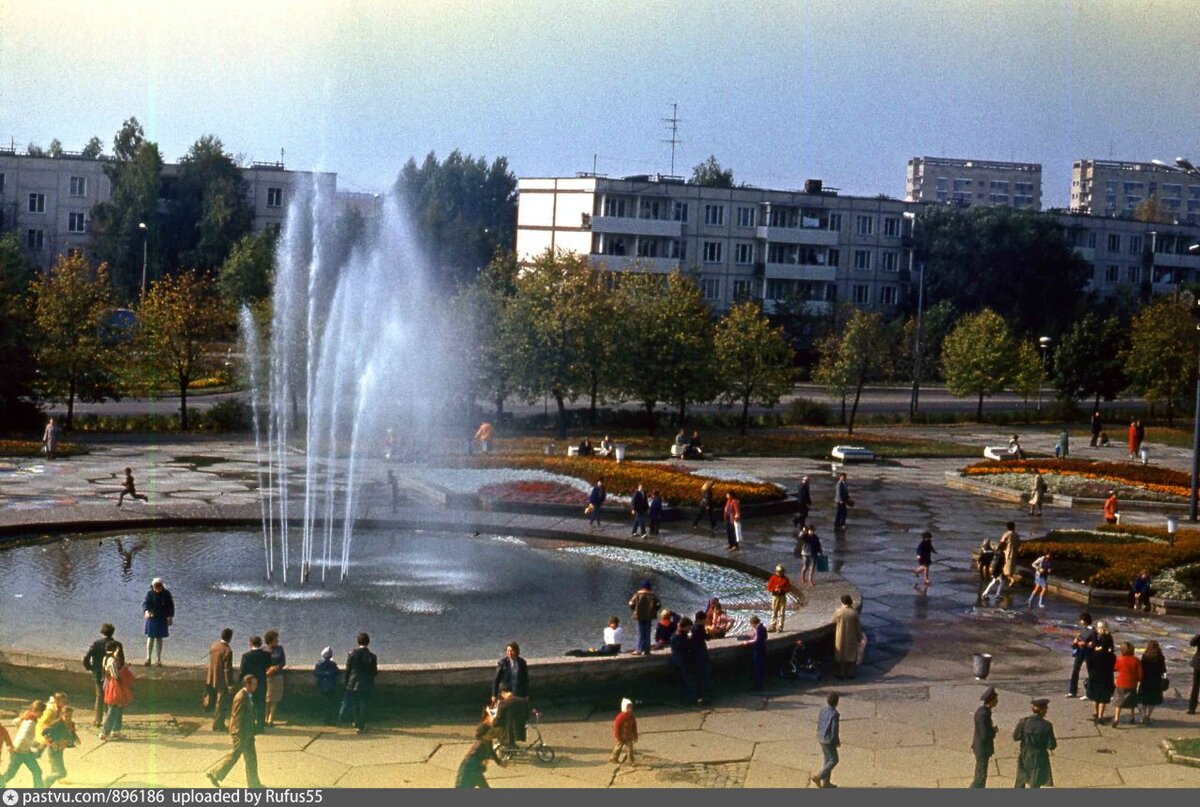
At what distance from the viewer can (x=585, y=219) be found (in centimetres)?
8462

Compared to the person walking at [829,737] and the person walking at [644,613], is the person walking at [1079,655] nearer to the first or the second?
the person walking at [829,737]

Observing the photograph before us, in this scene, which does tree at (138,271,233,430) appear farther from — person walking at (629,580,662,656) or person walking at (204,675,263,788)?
person walking at (204,675,263,788)

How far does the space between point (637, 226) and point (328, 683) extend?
70395 mm

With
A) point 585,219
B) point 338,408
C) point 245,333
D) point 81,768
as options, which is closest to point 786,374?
point 338,408

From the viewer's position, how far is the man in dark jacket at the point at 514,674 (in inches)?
628

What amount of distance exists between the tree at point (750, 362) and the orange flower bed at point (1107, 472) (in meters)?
11.6

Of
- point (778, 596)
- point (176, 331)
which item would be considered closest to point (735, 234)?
point (176, 331)

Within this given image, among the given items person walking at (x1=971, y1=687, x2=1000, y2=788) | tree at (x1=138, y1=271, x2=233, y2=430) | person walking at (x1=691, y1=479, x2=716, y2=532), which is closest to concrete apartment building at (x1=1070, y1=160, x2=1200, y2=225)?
tree at (x1=138, y1=271, x2=233, y2=430)

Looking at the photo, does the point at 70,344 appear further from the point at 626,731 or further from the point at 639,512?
the point at 626,731

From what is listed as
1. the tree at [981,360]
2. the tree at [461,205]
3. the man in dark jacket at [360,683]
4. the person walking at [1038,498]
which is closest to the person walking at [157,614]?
the man in dark jacket at [360,683]

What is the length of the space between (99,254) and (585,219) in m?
30.1

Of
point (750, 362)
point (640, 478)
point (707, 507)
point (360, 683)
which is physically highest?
point (750, 362)

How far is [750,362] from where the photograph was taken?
5441 cm

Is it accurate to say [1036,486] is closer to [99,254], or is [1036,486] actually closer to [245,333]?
[245,333]
